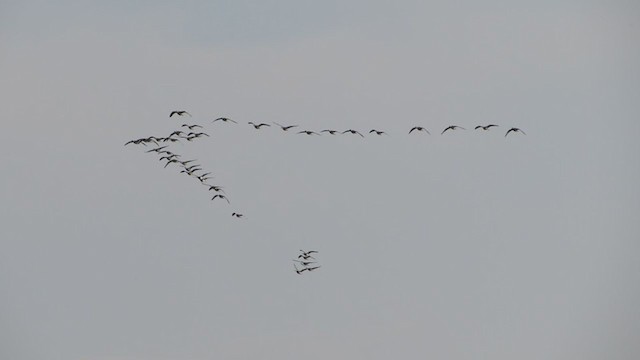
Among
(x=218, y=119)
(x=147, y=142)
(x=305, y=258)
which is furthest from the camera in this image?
(x=305, y=258)

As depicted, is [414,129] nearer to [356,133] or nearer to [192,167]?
[356,133]

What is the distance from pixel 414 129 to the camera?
13150 centimetres

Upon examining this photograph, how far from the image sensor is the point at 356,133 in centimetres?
13138

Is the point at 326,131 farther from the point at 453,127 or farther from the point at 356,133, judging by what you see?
the point at 453,127

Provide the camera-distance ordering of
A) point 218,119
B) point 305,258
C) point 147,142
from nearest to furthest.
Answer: point 218,119 < point 147,142 < point 305,258

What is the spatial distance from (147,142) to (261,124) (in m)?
11.8

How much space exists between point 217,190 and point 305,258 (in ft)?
58.5

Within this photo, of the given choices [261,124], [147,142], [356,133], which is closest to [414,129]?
[356,133]

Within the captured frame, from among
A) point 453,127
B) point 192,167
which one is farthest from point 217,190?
point 453,127

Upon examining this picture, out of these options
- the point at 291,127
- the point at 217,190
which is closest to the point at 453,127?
the point at 291,127

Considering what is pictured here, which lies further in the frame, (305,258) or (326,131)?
(305,258)

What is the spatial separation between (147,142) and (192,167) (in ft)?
17.3

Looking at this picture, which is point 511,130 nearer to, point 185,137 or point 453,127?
point 453,127

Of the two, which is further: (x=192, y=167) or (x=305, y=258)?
(x=305, y=258)
